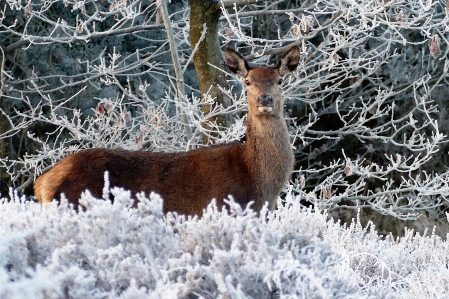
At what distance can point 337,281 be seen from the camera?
3801mm

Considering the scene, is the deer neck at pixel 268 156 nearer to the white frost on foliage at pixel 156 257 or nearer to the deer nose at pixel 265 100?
the deer nose at pixel 265 100

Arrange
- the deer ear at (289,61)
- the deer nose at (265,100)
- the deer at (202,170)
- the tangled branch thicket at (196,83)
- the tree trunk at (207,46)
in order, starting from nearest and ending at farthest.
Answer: the deer at (202,170)
the deer nose at (265,100)
the deer ear at (289,61)
the tangled branch thicket at (196,83)
the tree trunk at (207,46)

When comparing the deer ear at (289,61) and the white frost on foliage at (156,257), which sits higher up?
the deer ear at (289,61)

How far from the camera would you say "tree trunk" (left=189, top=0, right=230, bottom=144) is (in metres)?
8.99

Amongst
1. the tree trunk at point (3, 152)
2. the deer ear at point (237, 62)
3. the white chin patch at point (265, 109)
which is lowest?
the tree trunk at point (3, 152)

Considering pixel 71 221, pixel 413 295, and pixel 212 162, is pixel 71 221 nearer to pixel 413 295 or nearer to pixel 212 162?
pixel 413 295

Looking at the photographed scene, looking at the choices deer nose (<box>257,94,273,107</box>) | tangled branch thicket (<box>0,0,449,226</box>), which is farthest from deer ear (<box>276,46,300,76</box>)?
tangled branch thicket (<box>0,0,449,226</box>)

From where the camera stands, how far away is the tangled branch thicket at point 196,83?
8.67 m

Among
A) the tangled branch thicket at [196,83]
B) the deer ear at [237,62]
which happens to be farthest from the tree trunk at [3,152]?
the deer ear at [237,62]

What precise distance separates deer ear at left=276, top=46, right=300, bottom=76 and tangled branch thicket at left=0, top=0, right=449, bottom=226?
0.66m

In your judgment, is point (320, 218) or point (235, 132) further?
point (235, 132)

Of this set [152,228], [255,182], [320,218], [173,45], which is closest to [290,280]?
[152,228]

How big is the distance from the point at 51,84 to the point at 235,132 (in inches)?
135

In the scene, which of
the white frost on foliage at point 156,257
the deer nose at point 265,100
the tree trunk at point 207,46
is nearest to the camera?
the white frost on foliage at point 156,257
